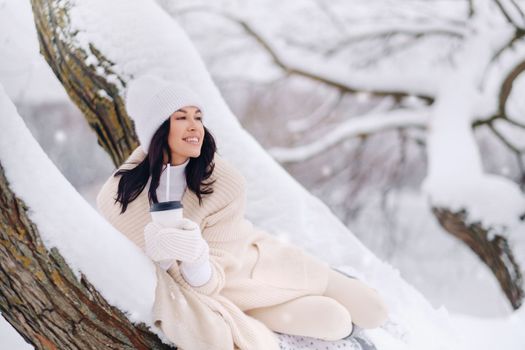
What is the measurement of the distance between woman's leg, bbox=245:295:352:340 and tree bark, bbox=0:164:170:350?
0.45 m

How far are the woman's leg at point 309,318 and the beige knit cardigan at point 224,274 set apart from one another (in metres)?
0.04

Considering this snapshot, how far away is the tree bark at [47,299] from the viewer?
1.24 meters

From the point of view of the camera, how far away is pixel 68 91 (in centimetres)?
247

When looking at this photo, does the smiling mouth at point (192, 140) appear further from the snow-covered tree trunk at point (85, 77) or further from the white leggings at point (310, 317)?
the snow-covered tree trunk at point (85, 77)

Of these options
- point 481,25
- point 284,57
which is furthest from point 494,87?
point 284,57

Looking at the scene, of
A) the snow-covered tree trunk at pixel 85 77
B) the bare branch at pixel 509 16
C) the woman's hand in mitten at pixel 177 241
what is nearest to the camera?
the woman's hand in mitten at pixel 177 241

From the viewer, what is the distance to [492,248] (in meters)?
3.60

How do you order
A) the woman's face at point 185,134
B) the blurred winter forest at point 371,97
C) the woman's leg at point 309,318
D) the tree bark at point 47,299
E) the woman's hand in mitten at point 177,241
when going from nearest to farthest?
the tree bark at point 47,299, the woman's hand in mitten at point 177,241, the woman's face at point 185,134, the woman's leg at point 309,318, the blurred winter forest at point 371,97

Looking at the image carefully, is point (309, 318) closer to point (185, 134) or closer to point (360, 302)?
point (360, 302)

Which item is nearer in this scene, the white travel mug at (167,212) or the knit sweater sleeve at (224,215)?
the white travel mug at (167,212)

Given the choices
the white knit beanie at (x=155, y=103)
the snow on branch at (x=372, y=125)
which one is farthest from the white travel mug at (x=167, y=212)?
the snow on branch at (x=372, y=125)

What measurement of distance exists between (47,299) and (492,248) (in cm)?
310

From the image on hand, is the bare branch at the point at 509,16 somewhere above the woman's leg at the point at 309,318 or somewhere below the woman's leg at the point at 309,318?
below

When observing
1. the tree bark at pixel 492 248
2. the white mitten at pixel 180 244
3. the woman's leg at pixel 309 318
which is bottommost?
the tree bark at pixel 492 248
